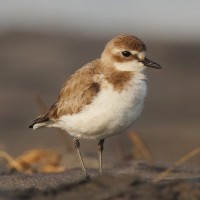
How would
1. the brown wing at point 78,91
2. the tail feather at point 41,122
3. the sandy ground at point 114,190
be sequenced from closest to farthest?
the sandy ground at point 114,190 < the brown wing at point 78,91 < the tail feather at point 41,122

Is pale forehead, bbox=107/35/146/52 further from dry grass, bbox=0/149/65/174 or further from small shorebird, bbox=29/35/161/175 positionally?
dry grass, bbox=0/149/65/174

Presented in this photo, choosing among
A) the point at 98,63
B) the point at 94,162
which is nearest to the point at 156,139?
the point at 94,162

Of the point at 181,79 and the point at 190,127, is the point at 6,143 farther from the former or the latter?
the point at 181,79

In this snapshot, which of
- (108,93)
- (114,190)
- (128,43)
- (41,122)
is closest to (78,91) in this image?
(108,93)

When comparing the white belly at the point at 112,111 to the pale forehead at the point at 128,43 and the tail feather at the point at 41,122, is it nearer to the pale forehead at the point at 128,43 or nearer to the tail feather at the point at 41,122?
the pale forehead at the point at 128,43

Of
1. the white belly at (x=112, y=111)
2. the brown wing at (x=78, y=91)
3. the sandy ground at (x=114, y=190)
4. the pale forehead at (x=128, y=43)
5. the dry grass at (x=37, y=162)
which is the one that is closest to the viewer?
the sandy ground at (x=114, y=190)

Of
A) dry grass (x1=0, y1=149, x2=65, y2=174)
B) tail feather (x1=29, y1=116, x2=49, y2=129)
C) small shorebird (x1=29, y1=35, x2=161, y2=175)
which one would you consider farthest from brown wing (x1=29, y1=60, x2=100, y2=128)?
dry grass (x1=0, y1=149, x2=65, y2=174)

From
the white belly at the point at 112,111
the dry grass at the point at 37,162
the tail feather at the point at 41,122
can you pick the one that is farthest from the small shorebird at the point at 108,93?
the dry grass at the point at 37,162
